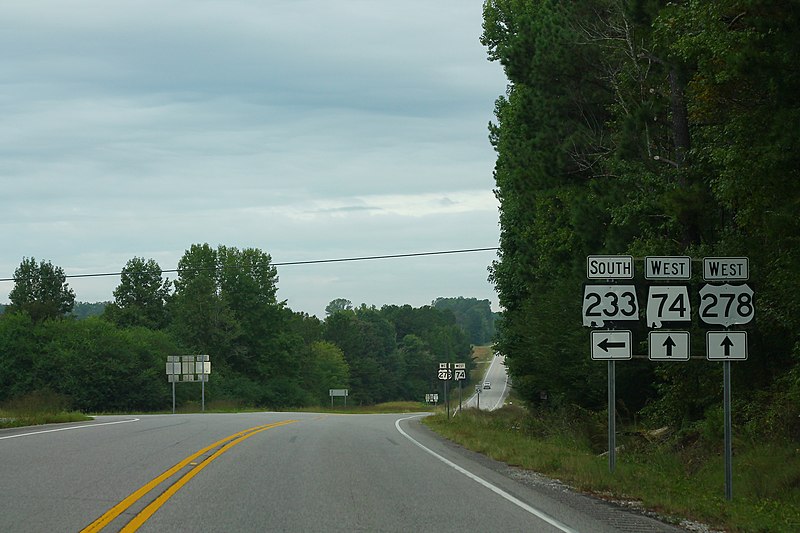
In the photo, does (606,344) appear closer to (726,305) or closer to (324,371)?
(726,305)

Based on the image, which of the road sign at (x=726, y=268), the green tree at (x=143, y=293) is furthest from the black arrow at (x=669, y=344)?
the green tree at (x=143, y=293)

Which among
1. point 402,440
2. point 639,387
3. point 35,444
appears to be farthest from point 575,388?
point 35,444

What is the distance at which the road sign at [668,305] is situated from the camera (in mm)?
16188

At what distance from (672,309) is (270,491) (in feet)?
22.8

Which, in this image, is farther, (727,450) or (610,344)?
(610,344)

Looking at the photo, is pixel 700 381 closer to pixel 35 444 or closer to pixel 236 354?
pixel 35 444

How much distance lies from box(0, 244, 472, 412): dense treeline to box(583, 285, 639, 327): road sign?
59.3 metres

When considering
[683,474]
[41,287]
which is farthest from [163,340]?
[683,474]

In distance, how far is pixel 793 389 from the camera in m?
17.7

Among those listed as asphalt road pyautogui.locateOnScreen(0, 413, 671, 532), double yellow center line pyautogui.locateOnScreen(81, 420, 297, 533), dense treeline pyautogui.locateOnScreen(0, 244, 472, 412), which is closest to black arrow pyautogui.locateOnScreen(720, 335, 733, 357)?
asphalt road pyautogui.locateOnScreen(0, 413, 671, 532)

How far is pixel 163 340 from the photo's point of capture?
4323 inches

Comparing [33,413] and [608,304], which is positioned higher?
[608,304]

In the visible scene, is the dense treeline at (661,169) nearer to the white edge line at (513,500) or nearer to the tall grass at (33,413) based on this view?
the white edge line at (513,500)

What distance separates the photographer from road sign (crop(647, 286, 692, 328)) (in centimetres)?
1619
